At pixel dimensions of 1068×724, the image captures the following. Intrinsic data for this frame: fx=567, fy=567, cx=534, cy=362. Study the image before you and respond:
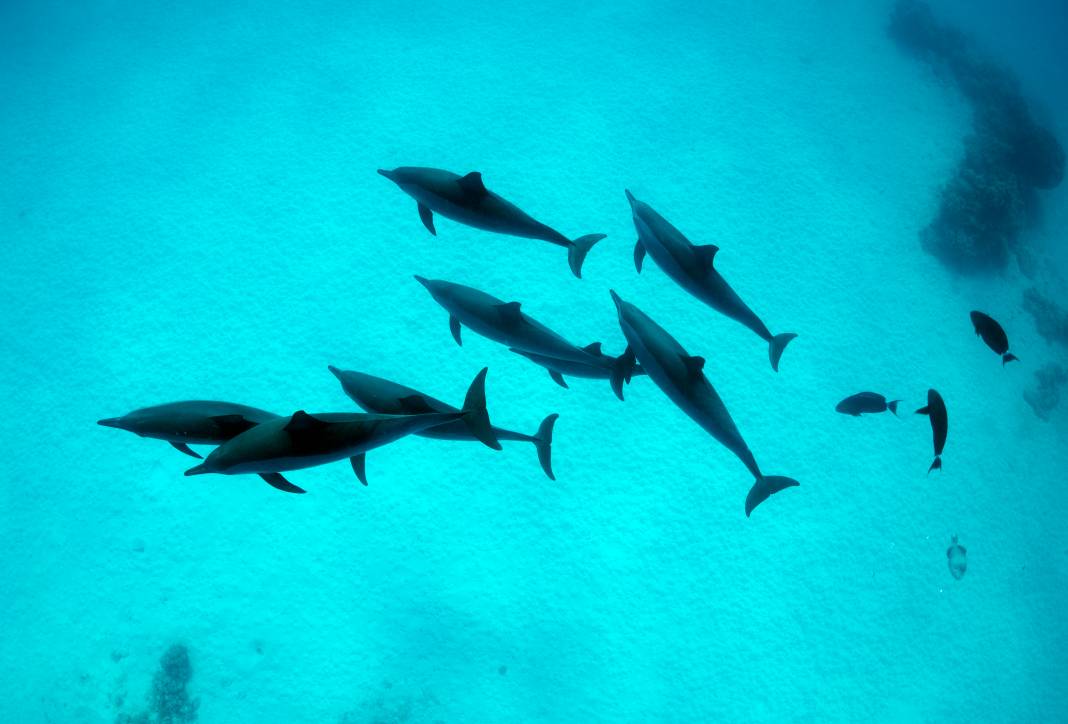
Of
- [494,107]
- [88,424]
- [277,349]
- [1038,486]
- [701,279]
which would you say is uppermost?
[701,279]

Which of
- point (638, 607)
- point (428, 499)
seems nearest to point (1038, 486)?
point (638, 607)

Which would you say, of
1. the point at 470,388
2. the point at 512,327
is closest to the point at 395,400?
the point at 470,388

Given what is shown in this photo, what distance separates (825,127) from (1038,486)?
10285mm

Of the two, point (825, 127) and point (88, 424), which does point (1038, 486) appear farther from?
point (88, 424)

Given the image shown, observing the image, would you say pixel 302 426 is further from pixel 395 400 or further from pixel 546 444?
pixel 546 444

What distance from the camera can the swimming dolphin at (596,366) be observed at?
159 inches

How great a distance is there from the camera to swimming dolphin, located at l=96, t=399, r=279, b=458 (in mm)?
3406

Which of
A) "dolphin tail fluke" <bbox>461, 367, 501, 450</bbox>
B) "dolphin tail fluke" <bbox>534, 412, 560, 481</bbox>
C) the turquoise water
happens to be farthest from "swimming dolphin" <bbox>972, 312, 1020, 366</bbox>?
the turquoise water

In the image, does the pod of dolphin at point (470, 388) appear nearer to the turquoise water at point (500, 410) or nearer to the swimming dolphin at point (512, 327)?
the swimming dolphin at point (512, 327)

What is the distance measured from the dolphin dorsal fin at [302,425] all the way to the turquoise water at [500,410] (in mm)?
7641

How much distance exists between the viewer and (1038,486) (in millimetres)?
12344

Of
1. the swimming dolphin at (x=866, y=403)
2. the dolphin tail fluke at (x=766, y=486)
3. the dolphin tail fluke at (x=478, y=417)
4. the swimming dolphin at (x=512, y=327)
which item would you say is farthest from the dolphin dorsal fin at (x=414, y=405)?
the swimming dolphin at (x=866, y=403)

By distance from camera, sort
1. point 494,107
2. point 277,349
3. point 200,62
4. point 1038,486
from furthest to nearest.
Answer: point 200,62 < point 494,107 < point 1038,486 < point 277,349

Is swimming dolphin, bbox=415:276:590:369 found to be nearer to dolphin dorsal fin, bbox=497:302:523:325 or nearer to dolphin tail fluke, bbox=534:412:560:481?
dolphin dorsal fin, bbox=497:302:523:325
